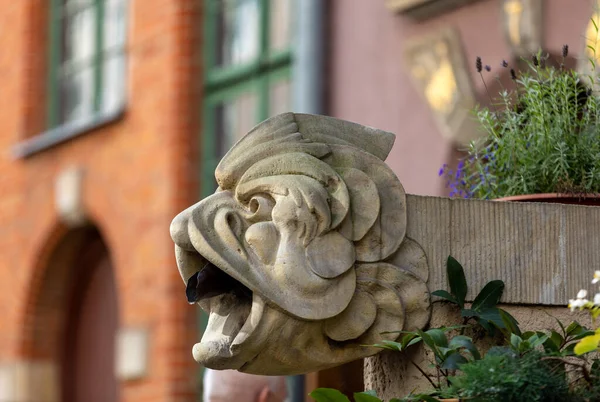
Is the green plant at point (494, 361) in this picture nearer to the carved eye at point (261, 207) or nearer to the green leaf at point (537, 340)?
the green leaf at point (537, 340)

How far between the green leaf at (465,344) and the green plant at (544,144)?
1.89ft

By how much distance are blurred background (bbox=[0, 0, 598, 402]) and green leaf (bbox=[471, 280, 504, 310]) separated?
3.61m

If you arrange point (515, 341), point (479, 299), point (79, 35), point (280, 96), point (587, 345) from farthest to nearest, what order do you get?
point (79, 35)
point (280, 96)
point (479, 299)
point (515, 341)
point (587, 345)

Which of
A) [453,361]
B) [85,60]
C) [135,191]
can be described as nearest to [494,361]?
[453,361]

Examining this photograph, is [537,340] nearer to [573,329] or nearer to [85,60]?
[573,329]

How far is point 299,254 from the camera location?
9.31 feet

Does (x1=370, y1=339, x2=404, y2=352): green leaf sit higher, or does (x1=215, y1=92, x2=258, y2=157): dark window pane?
(x1=215, y1=92, x2=258, y2=157): dark window pane

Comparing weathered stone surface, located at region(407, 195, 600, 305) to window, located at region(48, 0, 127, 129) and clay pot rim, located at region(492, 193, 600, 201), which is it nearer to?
clay pot rim, located at region(492, 193, 600, 201)

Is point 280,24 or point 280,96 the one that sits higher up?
point 280,24

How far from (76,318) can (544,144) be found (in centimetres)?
886

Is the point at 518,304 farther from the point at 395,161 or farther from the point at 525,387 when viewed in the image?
the point at 395,161

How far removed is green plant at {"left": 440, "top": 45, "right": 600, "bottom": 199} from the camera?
10.8 ft

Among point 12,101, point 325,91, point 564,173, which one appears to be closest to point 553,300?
point 564,173

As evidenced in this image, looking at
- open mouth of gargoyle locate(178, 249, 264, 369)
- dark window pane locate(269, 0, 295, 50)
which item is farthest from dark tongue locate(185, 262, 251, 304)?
dark window pane locate(269, 0, 295, 50)
